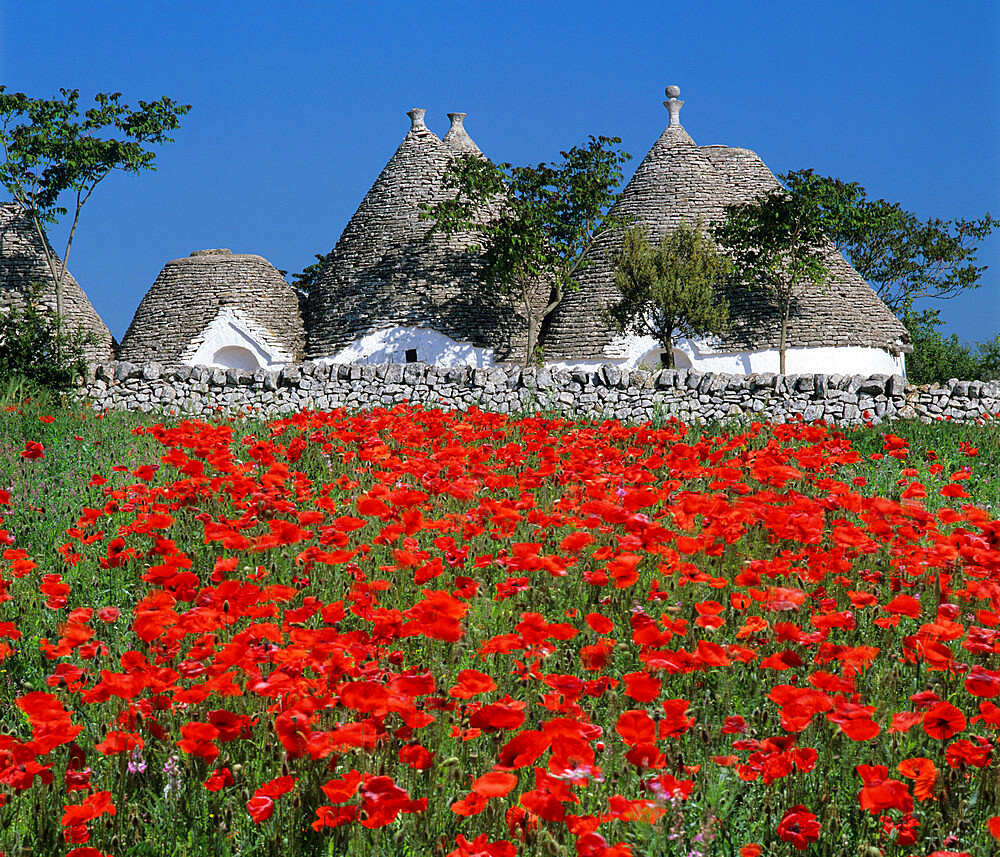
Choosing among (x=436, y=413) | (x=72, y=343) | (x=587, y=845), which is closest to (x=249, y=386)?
(x=72, y=343)

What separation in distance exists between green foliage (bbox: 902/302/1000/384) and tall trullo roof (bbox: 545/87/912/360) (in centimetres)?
1267

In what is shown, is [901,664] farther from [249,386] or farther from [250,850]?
[249,386]

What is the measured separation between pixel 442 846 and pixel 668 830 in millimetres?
644

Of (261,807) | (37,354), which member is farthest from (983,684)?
(37,354)

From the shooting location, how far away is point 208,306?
3014 cm

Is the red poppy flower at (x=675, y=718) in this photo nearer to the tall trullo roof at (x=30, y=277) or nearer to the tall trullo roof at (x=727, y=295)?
the tall trullo roof at (x=727, y=295)

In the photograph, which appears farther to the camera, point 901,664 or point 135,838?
point 901,664

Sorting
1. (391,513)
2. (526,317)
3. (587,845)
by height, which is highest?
(526,317)

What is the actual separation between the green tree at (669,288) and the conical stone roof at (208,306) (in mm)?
11396

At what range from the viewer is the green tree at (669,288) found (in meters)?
26.5

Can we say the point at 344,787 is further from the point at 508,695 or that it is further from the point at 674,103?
the point at 674,103

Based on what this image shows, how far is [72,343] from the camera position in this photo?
18672 mm

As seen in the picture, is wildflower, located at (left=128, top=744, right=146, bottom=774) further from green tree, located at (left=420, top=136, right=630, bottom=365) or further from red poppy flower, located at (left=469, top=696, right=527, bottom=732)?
green tree, located at (left=420, top=136, right=630, bottom=365)

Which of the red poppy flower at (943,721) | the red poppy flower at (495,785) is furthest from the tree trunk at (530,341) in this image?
the red poppy flower at (495,785)
